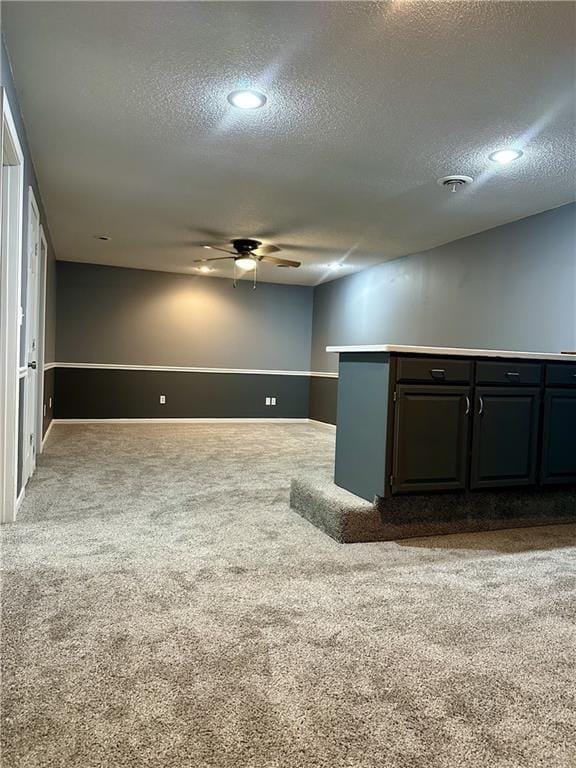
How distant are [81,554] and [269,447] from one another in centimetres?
357

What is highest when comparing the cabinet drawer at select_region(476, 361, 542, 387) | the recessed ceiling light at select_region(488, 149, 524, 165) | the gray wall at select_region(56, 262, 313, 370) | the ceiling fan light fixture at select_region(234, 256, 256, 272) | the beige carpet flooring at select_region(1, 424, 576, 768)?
the recessed ceiling light at select_region(488, 149, 524, 165)

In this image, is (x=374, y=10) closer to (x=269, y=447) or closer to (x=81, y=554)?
(x=81, y=554)

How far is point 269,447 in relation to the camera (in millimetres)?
5902

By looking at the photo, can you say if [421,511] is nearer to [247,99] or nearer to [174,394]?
[247,99]

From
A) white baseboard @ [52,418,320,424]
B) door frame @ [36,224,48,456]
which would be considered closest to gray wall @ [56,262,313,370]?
white baseboard @ [52,418,320,424]

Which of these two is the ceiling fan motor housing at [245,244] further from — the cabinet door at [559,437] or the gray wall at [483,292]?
the cabinet door at [559,437]

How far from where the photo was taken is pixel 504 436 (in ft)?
10.0

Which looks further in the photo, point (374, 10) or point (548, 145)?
point (548, 145)

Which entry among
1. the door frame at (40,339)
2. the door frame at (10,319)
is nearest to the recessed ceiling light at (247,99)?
the door frame at (10,319)

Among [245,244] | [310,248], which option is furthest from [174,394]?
[310,248]

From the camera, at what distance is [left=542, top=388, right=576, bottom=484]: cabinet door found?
3.17m

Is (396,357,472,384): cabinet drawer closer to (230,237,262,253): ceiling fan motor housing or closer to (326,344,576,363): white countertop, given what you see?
(326,344,576,363): white countertop

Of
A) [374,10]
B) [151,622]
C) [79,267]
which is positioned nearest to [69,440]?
[79,267]

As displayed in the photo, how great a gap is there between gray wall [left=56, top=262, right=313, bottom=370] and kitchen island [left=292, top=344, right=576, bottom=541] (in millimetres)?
5235
